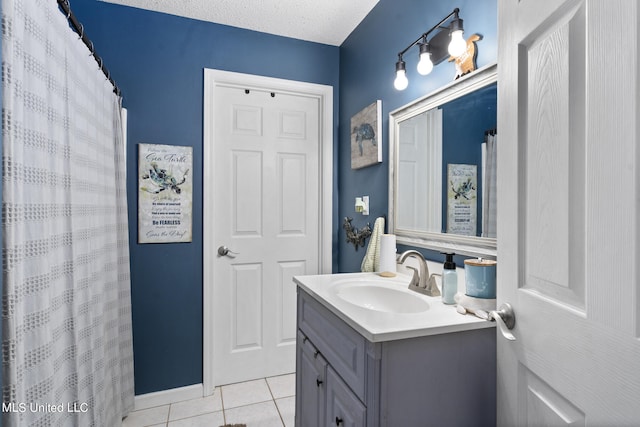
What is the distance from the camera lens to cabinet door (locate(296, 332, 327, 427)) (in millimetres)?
1320

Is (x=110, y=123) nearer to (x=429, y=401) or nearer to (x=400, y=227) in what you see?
(x=400, y=227)

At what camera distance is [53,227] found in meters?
1.03

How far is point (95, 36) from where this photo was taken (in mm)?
2037

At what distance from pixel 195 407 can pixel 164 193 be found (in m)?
1.36

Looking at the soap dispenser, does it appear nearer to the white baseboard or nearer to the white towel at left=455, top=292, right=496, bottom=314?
the white towel at left=455, top=292, right=496, bottom=314

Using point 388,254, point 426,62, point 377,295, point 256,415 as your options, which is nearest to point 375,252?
point 388,254

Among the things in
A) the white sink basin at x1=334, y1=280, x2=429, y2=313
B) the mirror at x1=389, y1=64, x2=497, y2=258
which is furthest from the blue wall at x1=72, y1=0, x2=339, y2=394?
the mirror at x1=389, y1=64, x2=497, y2=258

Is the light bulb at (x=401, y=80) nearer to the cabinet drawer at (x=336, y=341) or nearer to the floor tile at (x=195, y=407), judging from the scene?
the cabinet drawer at (x=336, y=341)

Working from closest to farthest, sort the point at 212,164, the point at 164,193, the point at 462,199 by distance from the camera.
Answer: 1. the point at 462,199
2. the point at 164,193
3. the point at 212,164

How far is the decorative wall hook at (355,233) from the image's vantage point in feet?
7.00

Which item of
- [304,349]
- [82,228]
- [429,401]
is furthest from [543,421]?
[82,228]

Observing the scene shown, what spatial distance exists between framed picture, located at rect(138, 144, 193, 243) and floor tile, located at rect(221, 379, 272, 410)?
3.46 feet

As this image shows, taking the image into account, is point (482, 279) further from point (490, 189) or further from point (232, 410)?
point (232, 410)

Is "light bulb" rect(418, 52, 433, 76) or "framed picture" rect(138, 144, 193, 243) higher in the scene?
"light bulb" rect(418, 52, 433, 76)
